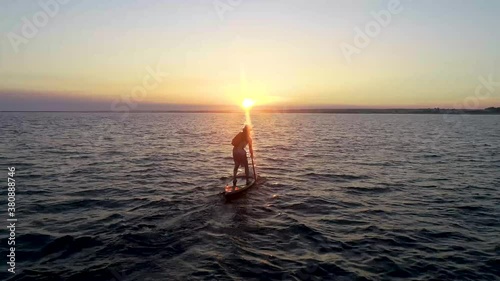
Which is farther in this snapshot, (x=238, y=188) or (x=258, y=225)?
(x=238, y=188)

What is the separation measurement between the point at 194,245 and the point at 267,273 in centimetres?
237

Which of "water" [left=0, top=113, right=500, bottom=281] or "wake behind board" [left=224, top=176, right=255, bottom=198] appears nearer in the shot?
"water" [left=0, top=113, right=500, bottom=281]

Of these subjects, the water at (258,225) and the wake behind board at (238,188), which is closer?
the water at (258,225)

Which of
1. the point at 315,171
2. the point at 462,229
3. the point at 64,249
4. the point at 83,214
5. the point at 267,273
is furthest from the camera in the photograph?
the point at 315,171

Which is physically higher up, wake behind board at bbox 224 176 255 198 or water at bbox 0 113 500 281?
wake behind board at bbox 224 176 255 198

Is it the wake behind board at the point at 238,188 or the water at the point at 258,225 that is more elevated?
the wake behind board at the point at 238,188

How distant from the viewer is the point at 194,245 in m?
8.89

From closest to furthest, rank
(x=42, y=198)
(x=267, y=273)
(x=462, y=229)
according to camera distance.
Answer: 1. (x=267, y=273)
2. (x=462, y=229)
3. (x=42, y=198)

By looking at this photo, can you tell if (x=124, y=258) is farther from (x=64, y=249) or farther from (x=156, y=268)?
(x=64, y=249)

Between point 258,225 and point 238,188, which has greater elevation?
point 238,188

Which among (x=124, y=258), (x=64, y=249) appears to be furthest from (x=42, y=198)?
(x=124, y=258)

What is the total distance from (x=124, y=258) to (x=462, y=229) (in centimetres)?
1037

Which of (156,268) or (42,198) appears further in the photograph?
(42,198)

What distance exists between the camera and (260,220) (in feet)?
36.8
